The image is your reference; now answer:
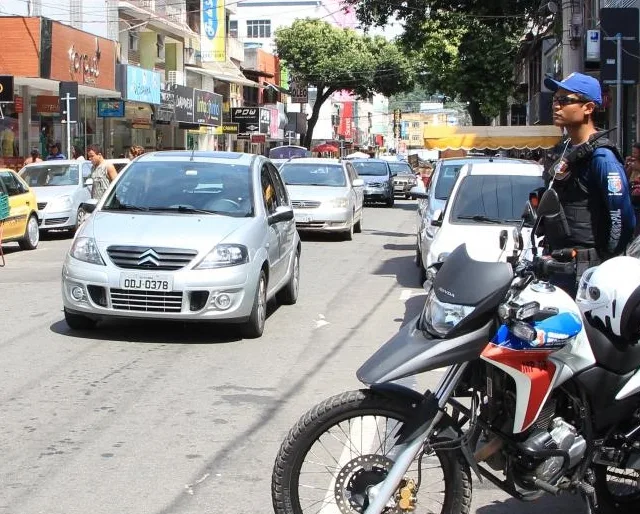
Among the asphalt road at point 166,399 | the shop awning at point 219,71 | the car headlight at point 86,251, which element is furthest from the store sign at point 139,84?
the car headlight at point 86,251

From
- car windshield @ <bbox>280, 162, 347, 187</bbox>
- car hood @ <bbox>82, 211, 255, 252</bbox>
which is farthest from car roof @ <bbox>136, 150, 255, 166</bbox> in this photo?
car windshield @ <bbox>280, 162, 347, 187</bbox>

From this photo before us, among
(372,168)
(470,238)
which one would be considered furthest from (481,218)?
(372,168)

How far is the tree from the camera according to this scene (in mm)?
66938

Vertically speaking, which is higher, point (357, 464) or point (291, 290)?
point (357, 464)

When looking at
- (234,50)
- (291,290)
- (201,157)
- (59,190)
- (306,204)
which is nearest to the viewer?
(201,157)

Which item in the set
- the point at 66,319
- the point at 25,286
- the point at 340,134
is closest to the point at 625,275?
the point at 66,319

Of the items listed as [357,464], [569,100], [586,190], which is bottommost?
[357,464]

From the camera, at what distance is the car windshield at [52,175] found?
2073cm

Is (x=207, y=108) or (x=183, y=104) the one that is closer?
(x=183, y=104)

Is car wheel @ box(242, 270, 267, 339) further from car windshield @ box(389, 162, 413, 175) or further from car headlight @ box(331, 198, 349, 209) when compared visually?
car windshield @ box(389, 162, 413, 175)

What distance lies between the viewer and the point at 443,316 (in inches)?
145

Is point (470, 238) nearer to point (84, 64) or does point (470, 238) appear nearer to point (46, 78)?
point (46, 78)

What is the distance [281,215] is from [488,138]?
15.0 m

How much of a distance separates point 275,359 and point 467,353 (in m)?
4.60
